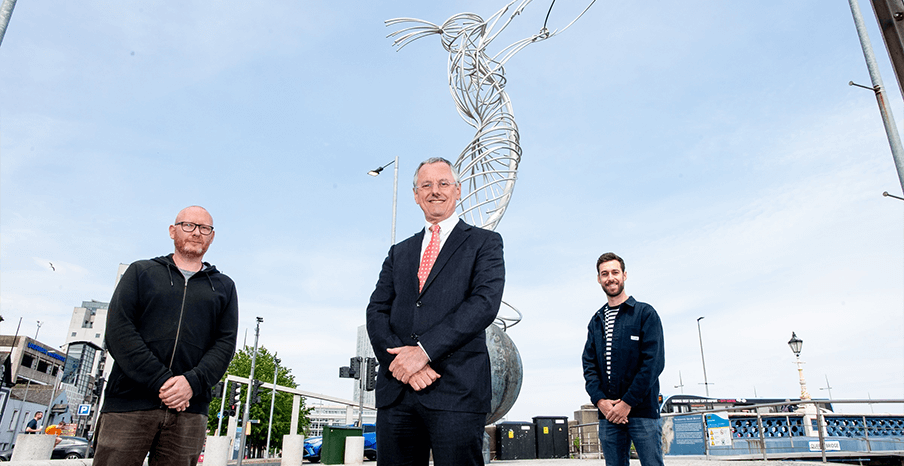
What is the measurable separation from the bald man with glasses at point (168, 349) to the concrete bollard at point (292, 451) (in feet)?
42.7

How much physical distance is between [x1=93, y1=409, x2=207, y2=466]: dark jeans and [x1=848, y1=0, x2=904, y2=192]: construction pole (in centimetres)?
632

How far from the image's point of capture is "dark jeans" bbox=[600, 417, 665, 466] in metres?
3.84

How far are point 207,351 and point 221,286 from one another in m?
0.43

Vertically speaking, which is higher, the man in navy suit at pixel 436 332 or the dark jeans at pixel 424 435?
the man in navy suit at pixel 436 332

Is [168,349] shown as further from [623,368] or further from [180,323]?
[623,368]

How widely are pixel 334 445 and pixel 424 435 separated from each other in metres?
15.2

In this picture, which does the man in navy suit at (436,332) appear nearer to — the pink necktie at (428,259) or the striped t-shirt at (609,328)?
the pink necktie at (428,259)

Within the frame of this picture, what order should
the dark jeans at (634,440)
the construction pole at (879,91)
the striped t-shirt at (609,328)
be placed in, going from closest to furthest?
the dark jeans at (634,440)
the striped t-shirt at (609,328)
the construction pole at (879,91)

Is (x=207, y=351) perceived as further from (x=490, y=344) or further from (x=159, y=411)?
(x=490, y=344)

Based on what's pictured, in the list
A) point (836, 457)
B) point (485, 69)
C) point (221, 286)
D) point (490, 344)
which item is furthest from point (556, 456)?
point (221, 286)

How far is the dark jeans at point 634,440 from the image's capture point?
3840mm

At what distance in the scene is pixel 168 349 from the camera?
3.27 meters

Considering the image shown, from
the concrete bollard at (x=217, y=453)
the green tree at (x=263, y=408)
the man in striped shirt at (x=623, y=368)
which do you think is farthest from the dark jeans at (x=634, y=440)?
the green tree at (x=263, y=408)

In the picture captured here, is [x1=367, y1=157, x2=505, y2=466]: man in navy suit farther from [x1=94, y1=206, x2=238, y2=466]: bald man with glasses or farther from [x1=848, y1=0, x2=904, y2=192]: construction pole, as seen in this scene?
[x1=848, y1=0, x2=904, y2=192]: construction pole
